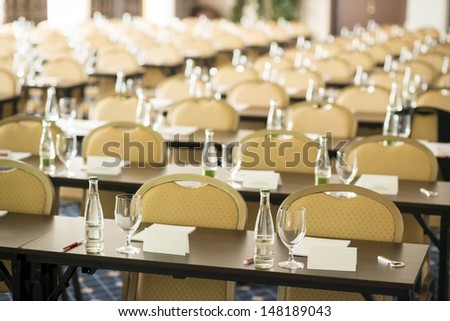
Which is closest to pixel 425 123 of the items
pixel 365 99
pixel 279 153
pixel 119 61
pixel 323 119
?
pixel 323 119

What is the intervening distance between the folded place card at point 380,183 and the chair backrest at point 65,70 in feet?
20.9

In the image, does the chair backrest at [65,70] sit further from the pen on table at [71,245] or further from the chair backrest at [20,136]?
the pen on table at [71,245]

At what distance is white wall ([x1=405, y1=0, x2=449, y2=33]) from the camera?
23.3 metres

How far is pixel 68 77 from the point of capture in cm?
1071

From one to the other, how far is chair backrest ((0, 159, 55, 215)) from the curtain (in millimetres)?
13279

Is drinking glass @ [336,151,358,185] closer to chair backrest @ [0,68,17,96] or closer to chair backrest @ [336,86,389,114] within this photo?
chair backrest @ [336,86,389,114]

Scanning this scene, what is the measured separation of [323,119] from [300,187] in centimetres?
207

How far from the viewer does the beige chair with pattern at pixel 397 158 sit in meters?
5.17

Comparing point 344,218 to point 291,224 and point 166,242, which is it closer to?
point 291,224

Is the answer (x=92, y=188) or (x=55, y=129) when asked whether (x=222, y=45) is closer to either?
(x=55, y=129)

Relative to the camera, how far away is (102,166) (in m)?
5.14

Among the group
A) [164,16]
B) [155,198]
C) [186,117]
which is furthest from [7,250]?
[164,16]

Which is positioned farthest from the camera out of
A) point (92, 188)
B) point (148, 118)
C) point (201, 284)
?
point (148, 118)

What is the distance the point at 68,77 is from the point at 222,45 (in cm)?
635
